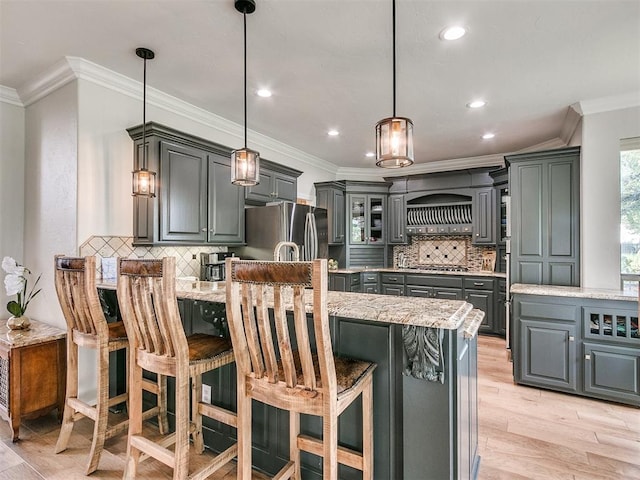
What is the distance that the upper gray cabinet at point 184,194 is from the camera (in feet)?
9.41

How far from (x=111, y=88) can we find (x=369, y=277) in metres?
4.25

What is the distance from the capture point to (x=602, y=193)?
330 cm

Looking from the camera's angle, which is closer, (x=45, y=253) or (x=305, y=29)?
(x=305, y=29)

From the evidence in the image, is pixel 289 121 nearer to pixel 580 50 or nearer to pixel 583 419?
pixel 580 50

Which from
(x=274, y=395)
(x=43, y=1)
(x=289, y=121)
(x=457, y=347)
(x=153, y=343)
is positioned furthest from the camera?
(x=289, y=121)

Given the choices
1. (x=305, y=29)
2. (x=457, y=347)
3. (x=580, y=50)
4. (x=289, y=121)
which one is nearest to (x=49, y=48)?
(x=305, y=29)

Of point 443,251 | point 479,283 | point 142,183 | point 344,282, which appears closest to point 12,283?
point 142,183

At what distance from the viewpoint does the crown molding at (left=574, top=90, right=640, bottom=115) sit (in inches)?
125

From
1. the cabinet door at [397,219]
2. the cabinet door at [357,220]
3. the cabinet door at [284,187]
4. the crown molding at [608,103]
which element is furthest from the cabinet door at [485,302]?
the cabinet door at [284,187]

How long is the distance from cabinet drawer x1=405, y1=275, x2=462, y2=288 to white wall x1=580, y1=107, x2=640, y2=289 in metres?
1.86

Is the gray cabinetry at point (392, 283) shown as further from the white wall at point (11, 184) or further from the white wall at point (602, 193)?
the white wall at point (11, 184)

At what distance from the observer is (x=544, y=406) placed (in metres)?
2.87

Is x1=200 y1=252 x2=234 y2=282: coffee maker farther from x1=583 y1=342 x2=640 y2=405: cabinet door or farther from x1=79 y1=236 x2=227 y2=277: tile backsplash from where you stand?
x1=583 y1=342 x2=640 y2=405: cabinet door

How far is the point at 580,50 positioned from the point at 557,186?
143 centimetres
